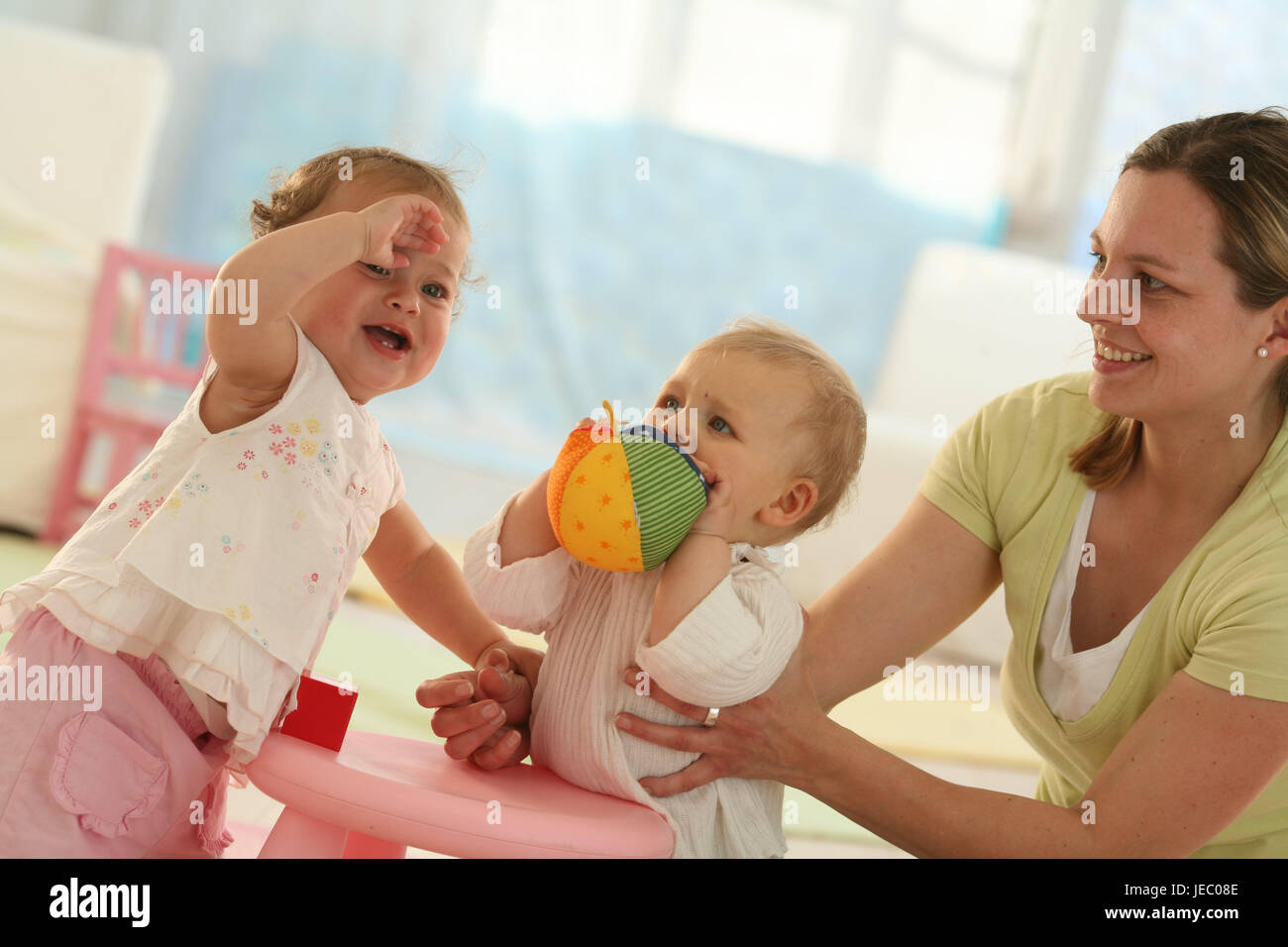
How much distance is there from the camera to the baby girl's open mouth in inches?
44.3

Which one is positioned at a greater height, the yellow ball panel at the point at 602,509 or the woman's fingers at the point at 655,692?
the yellow ball panel at the point at 602,509

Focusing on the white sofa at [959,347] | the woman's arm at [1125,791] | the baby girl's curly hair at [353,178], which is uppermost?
the white sofa at [959,347]

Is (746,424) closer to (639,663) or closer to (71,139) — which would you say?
(639,663)

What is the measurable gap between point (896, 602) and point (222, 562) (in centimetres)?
74

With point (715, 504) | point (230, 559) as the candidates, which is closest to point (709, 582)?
point (715, 504)

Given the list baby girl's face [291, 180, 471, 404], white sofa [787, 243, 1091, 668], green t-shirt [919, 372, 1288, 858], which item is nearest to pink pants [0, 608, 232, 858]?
baby girl's face [291, 180, 471, 404]

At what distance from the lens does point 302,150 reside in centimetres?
411

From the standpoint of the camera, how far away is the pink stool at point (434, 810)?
974 millimetres

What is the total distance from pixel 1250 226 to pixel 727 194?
321 cm

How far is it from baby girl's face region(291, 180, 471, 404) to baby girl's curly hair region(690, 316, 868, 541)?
24 cm

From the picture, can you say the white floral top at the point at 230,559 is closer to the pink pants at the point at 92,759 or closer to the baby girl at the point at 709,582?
the pink pants at the point at 92,759

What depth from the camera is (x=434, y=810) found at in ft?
3.20

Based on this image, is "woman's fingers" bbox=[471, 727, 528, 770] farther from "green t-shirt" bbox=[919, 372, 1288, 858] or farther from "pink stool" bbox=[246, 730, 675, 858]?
"green t-shirt" bbox=[919, 372, 1288, 858]

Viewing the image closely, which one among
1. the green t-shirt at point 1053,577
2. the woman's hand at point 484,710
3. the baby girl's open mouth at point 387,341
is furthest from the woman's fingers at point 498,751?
the green t-shirt at point 1053,577
